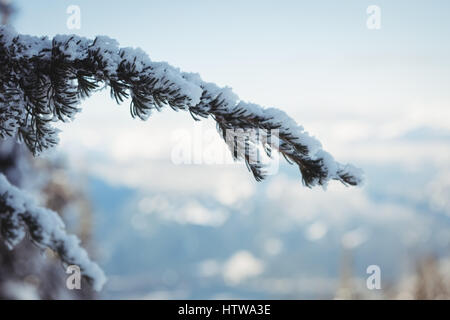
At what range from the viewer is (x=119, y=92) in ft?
6.07

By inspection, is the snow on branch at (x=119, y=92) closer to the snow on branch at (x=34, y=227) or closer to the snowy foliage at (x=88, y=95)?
the snowy foliage at (x=88, y=95)

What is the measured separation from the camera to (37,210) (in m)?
1.75

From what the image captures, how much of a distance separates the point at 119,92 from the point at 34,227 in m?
0.68

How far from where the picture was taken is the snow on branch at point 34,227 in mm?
1689

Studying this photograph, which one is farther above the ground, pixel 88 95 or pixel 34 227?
pixel 88 95

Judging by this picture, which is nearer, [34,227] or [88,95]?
[34,227]

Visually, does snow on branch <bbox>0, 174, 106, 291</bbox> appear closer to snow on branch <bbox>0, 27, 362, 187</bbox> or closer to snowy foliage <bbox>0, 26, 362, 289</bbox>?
snowy foliage <bbox>0, 26, 362, 289</bbox>

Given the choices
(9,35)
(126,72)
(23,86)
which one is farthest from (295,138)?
(9,35)

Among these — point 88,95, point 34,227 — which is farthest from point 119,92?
point 34,227

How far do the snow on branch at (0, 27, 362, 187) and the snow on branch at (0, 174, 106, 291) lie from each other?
376 mm

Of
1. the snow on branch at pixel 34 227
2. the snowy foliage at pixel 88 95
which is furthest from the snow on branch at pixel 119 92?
the snow on branch at pixel 34 227

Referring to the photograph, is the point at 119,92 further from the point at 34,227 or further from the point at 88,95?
the point at 34,227
